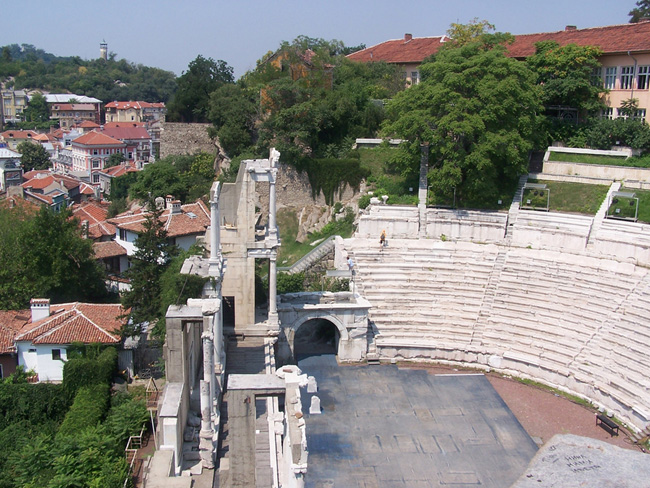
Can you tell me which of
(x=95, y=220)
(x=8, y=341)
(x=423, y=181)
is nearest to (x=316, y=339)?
(x=423, y=181)

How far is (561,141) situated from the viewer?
36.3 metres

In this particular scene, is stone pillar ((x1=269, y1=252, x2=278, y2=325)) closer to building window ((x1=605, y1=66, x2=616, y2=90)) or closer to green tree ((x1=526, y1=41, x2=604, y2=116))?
green tree ((x1=526, y1=41, x2=604, y2=116))

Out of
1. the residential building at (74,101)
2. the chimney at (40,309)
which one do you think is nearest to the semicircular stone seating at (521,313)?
the chimney at (40,309)

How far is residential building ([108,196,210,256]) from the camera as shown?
37.8 meters

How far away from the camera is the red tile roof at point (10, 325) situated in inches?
993

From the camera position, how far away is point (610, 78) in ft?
118

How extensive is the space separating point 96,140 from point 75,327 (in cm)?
6049

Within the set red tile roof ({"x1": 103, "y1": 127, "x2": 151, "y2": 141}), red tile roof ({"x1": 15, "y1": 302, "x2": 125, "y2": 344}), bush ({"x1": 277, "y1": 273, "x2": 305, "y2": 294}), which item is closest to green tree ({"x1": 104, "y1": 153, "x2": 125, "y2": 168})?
red tile roof ({"x1": 103, "y1": 127, "x2": 151, "y2": 141})

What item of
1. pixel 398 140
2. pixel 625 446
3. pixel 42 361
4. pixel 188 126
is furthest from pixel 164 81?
pixel 625 446

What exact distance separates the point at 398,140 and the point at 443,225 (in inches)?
362

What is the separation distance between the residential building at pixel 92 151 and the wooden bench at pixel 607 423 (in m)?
67.2

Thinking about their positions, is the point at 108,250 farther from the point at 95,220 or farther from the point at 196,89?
the point at 196,89

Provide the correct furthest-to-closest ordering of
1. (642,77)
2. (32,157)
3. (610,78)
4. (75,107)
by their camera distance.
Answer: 1. (75,107)
2. (32,157)
3. (610,78)
4. (642,77)

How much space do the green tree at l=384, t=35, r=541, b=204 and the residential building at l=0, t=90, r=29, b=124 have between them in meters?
111
